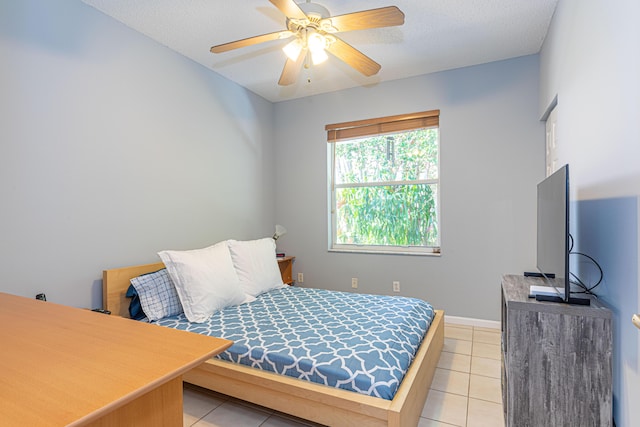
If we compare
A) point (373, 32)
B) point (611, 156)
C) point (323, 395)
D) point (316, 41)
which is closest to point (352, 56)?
point (316, 41)

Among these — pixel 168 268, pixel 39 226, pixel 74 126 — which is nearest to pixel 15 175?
pixel 39 226

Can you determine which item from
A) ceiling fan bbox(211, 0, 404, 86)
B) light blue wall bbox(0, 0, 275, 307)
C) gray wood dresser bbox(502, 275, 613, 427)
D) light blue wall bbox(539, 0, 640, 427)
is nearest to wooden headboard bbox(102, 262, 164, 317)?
light blue wall bbox(0, 0, 275, 307)

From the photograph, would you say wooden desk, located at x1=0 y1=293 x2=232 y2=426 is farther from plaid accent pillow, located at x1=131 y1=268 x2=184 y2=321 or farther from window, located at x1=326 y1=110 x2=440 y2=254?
window, located at x1=326 y1=110 x2=440 y2=254

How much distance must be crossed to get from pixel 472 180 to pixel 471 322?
1440mm

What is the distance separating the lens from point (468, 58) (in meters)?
3.24

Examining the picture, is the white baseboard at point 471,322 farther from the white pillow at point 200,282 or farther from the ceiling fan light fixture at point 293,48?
the ceiling fan light fixture at point 293,48

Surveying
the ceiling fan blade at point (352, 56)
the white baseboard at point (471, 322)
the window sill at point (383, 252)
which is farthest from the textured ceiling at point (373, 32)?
the white baseboard at point (471, 322)

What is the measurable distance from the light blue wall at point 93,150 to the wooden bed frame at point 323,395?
120 centimetres

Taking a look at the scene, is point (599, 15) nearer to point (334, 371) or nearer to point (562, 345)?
point (562, 345)

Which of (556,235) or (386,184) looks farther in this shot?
(386,184)

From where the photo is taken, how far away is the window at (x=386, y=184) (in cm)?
370

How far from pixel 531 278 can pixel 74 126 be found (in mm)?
3181

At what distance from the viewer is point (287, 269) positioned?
4.25 metres

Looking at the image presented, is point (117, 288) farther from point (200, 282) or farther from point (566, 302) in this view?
point (566, 302)
